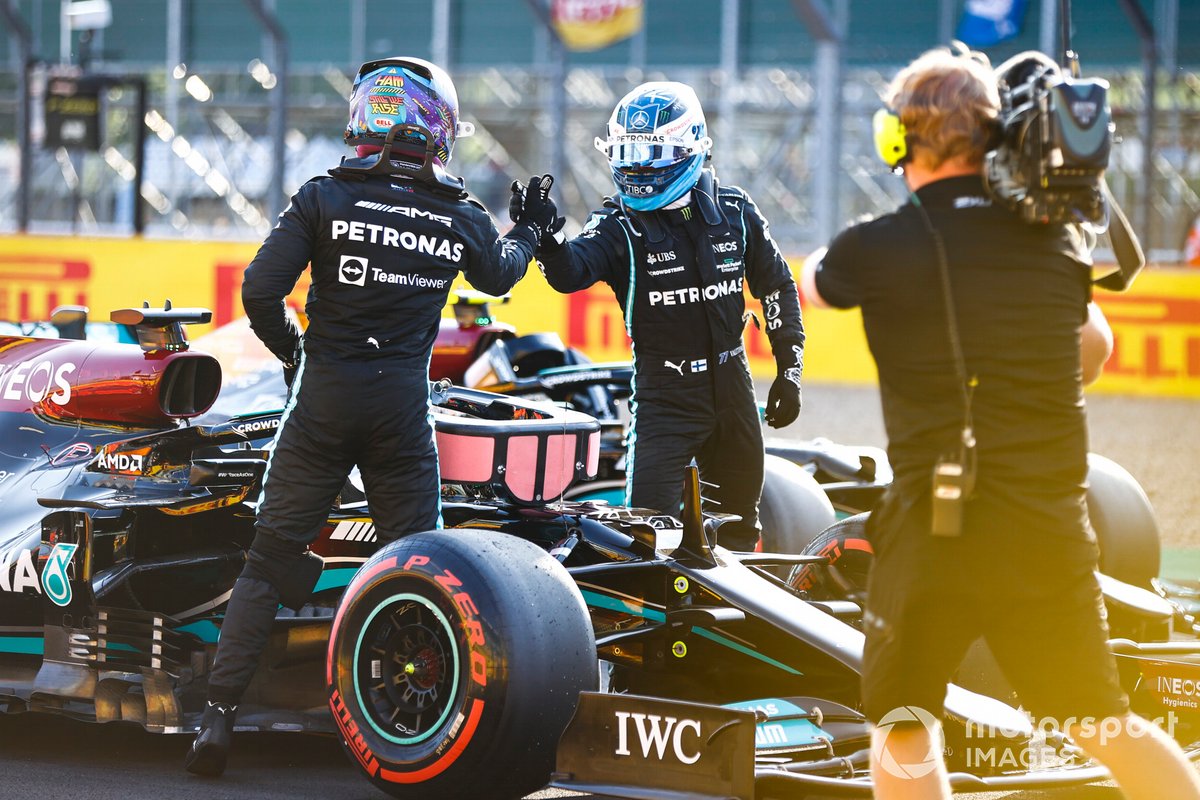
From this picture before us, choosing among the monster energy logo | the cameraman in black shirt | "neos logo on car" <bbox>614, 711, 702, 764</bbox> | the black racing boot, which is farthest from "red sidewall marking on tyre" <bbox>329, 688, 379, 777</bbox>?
the cameraman in black shirt

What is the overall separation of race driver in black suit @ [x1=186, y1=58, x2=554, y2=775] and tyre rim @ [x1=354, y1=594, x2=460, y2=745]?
55 centimetres

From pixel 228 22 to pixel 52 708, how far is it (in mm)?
19004

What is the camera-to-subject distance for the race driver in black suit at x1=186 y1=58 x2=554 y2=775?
4.61 meters

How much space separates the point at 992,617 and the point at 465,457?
217 cm

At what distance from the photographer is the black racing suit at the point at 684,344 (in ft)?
18.0

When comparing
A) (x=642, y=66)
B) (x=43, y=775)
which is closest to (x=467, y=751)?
(x=43, y=775)

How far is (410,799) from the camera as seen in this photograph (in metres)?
4.03

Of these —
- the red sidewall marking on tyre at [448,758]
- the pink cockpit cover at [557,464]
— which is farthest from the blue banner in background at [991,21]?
the red sidewall marking on tyre at [448,758]

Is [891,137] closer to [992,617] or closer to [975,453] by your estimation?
[975,453]

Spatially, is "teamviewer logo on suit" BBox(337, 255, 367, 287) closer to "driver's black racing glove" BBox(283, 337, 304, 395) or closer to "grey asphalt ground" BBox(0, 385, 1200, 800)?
A: "driver's black racing glove" BBox(283, 337, 304, 395)

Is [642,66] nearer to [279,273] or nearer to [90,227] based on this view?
[90,227]

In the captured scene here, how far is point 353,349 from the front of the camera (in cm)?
464

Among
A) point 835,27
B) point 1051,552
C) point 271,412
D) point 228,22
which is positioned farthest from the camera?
point 228,22

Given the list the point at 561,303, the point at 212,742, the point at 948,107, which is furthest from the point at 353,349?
the point at 561,303
